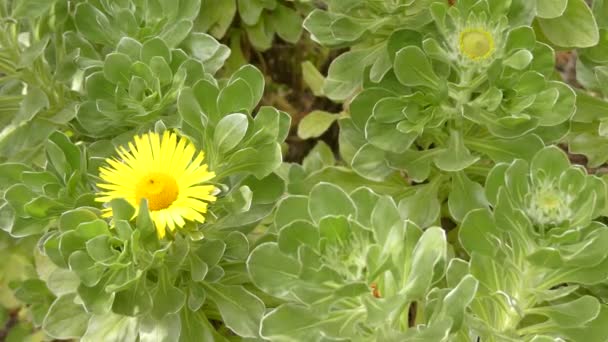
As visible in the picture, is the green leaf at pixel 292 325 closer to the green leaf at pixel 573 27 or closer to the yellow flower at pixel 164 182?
the yellow flower at pixel 164 182

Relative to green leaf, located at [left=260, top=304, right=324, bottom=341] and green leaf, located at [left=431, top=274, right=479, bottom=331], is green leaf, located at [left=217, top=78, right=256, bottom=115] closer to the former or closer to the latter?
green leaf, located at [left=260, top=304, right=324, bottom=341]

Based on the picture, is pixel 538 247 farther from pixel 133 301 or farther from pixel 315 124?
pixel 315 124

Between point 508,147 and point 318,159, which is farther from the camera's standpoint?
point 318,159

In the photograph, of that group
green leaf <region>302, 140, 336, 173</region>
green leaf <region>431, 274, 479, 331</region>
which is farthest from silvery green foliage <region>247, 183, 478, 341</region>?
green leaf <region>302, 140, 336, 173</region>

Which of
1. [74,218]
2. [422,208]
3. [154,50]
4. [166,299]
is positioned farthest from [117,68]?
[422,208]

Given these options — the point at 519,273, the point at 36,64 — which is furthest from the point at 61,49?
the point at 519,273

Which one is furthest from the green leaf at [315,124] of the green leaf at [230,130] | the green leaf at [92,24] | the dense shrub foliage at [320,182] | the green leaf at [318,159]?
the green leaf at [230,130]

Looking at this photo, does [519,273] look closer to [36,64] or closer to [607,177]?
[607,177]
